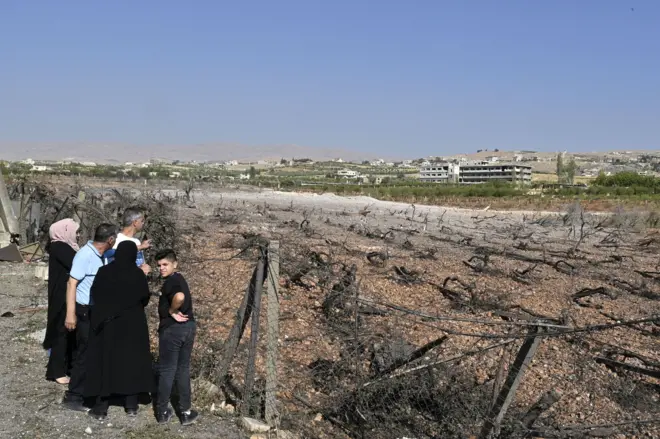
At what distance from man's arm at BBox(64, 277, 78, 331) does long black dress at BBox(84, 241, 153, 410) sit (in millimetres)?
300

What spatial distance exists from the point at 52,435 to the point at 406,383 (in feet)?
9.62

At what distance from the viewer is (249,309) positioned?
6055 millimetres

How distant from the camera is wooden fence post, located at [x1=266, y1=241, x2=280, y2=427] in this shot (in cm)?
552

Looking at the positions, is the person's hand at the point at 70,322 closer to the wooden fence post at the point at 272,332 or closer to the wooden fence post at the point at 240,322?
the wooden fence post at the point at 240,322

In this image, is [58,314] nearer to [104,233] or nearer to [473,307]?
[104,233]

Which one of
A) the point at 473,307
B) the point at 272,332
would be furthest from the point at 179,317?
the point at 473,307

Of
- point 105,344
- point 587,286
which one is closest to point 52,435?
point 105,344

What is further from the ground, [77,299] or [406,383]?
[77,299]

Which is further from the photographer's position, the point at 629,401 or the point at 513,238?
the point at 513,238

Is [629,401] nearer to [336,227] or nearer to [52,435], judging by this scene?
[52,435]

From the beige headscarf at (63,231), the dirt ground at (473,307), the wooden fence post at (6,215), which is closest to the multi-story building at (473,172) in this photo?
the dirt ground at (473,307)

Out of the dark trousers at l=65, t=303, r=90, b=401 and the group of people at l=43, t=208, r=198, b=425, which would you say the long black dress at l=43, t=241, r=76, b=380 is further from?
the group of people at l=43, t=208, r=198, b=425

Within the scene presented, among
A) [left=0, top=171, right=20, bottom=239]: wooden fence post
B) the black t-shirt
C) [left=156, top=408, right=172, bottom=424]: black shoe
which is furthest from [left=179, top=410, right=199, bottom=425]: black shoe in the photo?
[left=0, top=171, right=20, bottom=239]: wooden fence post

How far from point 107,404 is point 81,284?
1.07m
